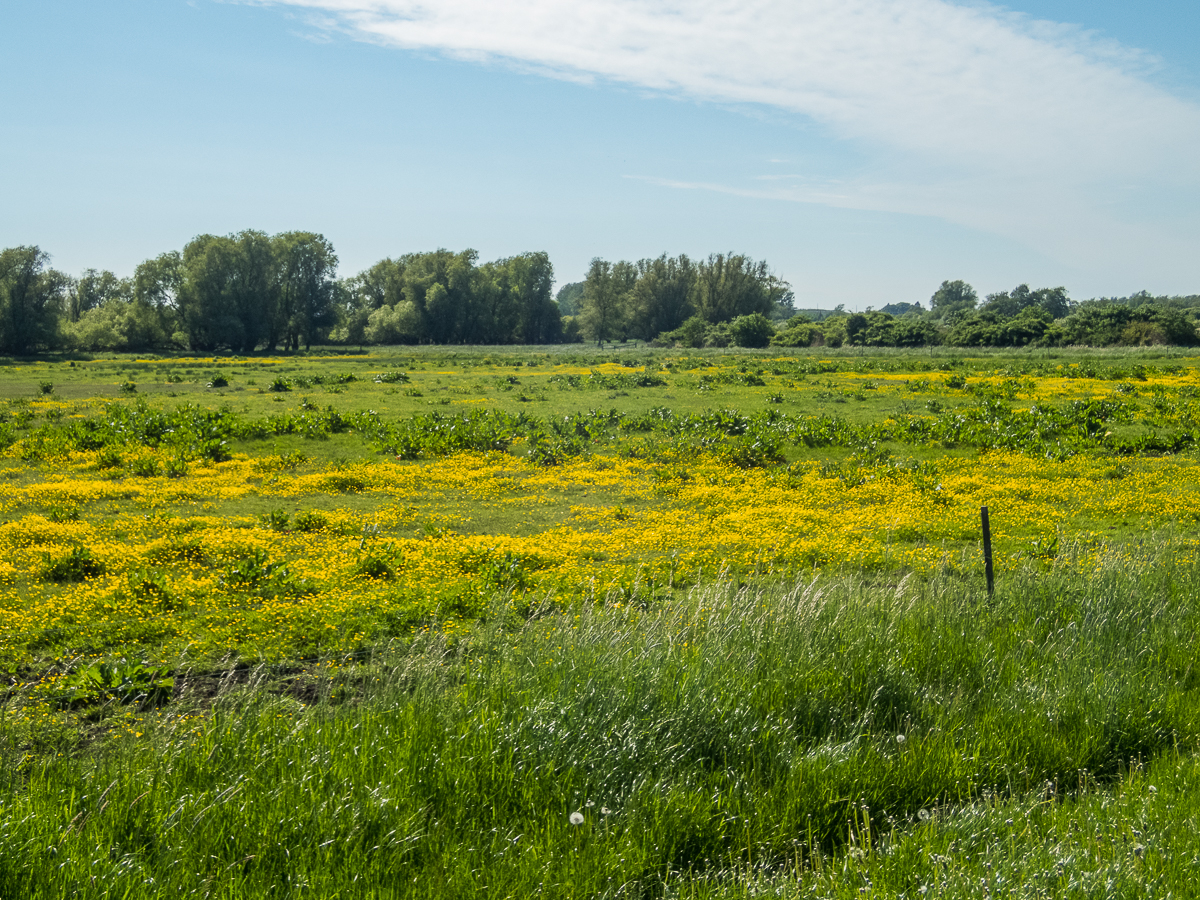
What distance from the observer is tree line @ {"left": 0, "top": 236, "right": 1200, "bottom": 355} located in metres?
79.8

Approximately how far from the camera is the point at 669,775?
217 inches

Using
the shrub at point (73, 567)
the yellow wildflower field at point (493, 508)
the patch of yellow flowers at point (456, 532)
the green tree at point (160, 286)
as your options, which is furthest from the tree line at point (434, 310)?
the shrub at point (73, 567)

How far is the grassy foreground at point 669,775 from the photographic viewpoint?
4.41 metres

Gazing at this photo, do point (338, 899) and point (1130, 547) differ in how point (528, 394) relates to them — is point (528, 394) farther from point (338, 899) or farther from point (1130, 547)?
point (338, 899)

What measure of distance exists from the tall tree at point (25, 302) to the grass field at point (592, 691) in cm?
7052

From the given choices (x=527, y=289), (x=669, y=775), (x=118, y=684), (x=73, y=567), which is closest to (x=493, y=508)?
(x=73, y=567)

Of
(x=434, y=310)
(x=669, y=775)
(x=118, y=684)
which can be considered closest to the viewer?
(x=669, y=775)

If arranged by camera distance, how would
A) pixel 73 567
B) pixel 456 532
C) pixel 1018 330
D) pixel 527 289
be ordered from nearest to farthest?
1. pixel 73 567
2. pixel 456 532
3. pixel 1018 330
4. pixel 527 289

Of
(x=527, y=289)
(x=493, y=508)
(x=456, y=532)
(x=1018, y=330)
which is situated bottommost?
(x=456, y=532)

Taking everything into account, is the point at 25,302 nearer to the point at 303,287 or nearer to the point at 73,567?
the point at 303,287

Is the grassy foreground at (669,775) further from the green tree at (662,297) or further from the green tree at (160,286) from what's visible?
the green tree at (662,297)

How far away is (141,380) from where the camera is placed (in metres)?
46.4

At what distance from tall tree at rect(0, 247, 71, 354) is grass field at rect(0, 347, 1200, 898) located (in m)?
70.5

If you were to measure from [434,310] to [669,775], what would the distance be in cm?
11633
